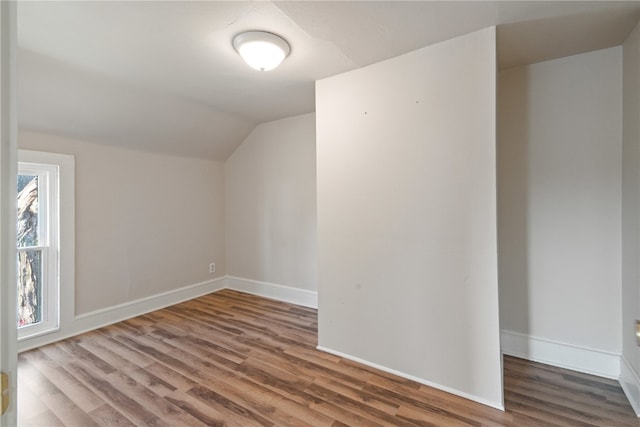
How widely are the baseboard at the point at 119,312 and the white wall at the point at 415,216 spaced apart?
2237 mm

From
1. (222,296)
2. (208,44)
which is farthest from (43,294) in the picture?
(208,44)

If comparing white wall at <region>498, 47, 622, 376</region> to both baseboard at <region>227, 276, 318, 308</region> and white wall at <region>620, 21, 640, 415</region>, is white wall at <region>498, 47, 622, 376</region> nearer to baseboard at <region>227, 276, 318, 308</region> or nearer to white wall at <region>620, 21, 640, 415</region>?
white wall at <region>620, 21, 640, 415</region>

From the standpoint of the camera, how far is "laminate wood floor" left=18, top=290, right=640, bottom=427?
5.47 feet

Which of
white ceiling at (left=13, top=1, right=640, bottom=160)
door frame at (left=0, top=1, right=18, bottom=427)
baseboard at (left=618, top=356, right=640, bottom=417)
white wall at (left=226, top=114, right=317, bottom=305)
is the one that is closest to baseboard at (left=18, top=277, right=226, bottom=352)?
white wall at (left=226, top=114, right=317, bottom=305)

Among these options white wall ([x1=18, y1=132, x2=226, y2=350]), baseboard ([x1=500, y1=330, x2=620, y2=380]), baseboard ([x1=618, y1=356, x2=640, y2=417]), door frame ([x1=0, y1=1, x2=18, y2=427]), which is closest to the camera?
door frame ([x1=0, y1=1, x2=18, y2=427])

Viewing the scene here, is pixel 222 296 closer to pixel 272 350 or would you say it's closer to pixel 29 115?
pixel 272 350

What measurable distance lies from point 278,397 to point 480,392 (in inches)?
51.5

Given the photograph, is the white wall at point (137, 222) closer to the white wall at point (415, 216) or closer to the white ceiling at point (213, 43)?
the white ceiling at point (213, 43)

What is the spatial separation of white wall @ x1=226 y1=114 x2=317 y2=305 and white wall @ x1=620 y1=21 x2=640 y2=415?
2666mm

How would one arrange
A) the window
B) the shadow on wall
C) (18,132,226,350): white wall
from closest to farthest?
the shadow on wall < the window < (18,132,226,350): white wall

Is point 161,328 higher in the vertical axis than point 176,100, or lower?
lower

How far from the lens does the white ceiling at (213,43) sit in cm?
157

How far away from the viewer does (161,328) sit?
2.91 metres

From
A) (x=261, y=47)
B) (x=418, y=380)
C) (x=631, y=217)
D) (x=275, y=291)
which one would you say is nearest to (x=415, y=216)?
(x=418, y=380)
